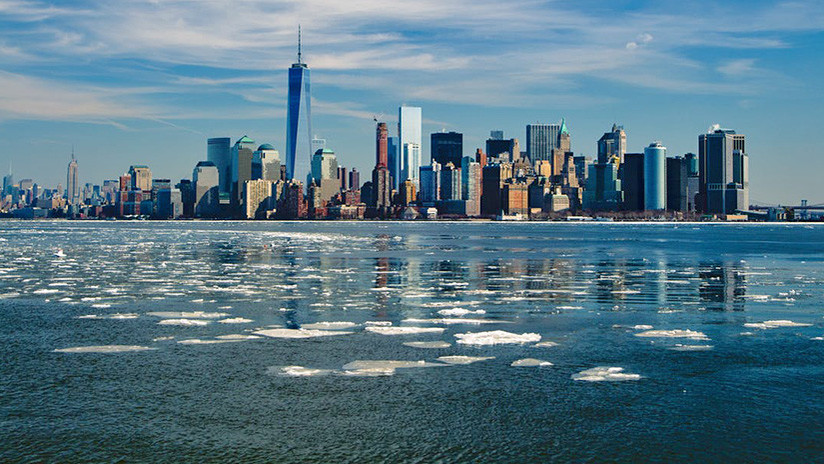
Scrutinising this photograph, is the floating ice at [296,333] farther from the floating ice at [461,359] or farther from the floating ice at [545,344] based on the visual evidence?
the floating ice at [545,344]

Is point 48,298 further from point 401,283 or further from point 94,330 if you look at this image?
point 401,283

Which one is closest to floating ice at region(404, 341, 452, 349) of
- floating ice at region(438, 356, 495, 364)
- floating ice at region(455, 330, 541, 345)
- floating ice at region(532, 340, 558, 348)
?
floating ice at region(455, 330, 541, 345)

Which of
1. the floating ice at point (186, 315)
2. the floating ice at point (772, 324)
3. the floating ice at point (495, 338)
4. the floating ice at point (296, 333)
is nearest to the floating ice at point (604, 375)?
the floating ice at point (495, 338)

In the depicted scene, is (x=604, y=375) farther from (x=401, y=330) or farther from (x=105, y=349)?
(x=105, y=349)

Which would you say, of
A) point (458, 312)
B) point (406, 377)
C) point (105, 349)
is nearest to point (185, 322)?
point (105, 349)

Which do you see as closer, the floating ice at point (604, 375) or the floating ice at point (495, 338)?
the floating ice at point (604, 375)
